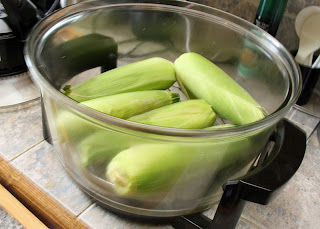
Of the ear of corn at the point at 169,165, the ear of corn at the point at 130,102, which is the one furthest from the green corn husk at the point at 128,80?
the ear of corn at the point at 169,165

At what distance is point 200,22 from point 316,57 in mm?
277

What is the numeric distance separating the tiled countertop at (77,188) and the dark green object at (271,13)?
0.27m

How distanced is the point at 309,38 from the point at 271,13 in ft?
0.30

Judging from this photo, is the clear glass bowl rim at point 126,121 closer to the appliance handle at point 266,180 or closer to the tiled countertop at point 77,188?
the appliance handle at point 266,180

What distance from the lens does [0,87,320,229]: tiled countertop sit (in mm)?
421

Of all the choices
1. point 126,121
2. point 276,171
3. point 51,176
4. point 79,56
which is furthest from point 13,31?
point 276,171

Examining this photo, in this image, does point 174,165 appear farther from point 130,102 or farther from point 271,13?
point 271,13

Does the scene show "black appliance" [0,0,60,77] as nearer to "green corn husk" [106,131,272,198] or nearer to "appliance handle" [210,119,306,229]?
"green corn husk" [106,131,272,198]

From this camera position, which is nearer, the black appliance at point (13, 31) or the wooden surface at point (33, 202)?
the wooden surface at point (33, 202)

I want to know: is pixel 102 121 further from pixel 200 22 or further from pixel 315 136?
pixel 315 136

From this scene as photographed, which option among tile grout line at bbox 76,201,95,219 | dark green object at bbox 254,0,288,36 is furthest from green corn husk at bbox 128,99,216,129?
dark green object at bbox 254,0,288,36

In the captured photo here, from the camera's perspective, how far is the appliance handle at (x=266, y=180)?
31cm

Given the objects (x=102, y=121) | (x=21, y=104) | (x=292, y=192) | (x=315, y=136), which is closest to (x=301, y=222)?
(x=292, y=192)

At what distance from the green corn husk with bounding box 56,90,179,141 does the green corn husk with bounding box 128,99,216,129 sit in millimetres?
16
